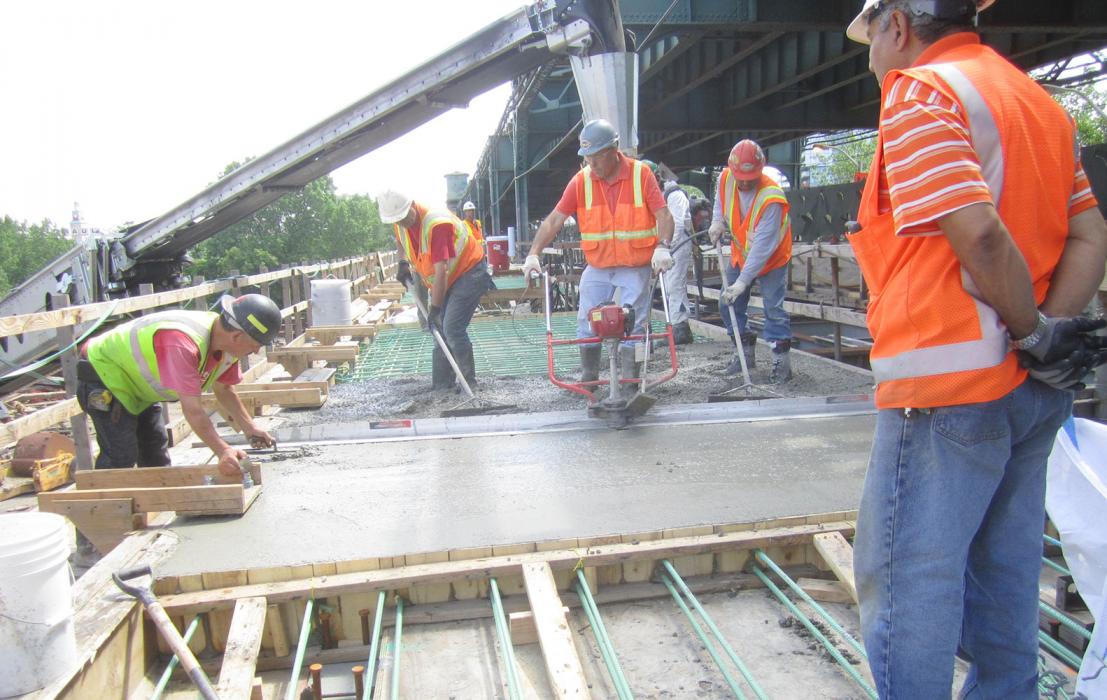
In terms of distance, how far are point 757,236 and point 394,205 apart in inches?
109

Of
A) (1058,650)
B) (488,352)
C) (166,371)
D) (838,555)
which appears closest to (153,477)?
(166,371)

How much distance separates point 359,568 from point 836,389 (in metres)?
3.96

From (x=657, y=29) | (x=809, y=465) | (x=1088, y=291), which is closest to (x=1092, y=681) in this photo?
(x=1088, y=291)

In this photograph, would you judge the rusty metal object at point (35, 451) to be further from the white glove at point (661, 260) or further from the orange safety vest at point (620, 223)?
the white glove at point (661, 260)

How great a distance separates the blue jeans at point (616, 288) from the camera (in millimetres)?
5426

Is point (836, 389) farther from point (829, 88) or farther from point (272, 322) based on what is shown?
point (829, 88)

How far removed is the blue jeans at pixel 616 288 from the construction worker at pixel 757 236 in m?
0.69

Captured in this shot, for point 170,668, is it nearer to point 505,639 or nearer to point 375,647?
point 375,647

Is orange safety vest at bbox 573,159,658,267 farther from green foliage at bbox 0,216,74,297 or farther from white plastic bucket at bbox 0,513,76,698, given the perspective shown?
green foliage at bbox 0,216,74,297

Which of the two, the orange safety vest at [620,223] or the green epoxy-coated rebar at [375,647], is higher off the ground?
the orange safety vest at [620,223]

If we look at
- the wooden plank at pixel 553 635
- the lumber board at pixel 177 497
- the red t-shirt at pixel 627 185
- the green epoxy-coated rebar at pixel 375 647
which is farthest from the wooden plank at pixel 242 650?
the red t-shirt at pixel 627 185

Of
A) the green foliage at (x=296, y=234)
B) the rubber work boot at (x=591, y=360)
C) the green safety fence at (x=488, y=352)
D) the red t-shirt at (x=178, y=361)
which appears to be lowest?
the green safety fence at (x=488, y=352)

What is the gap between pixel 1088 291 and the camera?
5.76 ft

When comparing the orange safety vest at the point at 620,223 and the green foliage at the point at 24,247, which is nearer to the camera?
the orange safety vest at the point at 620,223
